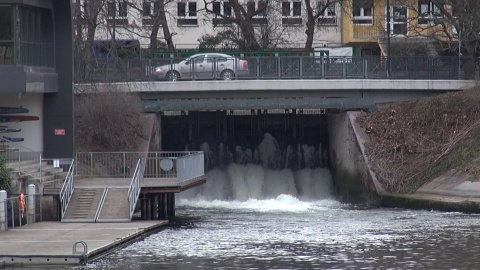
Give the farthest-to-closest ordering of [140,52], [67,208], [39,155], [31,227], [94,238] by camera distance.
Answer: [140,52] < [39,155] < [67,208] < [31,227] < [94,238]

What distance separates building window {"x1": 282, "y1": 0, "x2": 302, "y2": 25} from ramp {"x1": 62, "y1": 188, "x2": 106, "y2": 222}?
41.0m

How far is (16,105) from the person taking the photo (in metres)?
48.9

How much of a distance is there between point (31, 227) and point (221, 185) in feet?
69.6

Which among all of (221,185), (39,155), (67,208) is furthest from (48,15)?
(221,185)

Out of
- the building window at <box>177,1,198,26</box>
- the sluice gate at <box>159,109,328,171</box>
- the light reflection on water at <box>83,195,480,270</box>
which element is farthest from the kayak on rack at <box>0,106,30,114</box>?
the building window at <box>177,1,198,26</box>

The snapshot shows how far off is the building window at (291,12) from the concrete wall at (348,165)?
22.7 m

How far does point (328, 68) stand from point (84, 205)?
20.1 metres

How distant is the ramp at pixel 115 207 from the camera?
41875 mm

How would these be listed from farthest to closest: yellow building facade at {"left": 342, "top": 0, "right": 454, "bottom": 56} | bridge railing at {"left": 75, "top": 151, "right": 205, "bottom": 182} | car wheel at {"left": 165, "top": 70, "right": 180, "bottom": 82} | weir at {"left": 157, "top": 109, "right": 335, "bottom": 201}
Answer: yellow building facade at {"left": 342, "top": 0, "right": 454, "bottom": 56}, weir at {"left": 157, "top": 109, "right": 335, "bottom": 201}, car wheel at {"left": 165, "top": 70, "right": 180, "bottom": 82}, bridge railing at {"left": 75, "top": 151, "right": 205, "bottom": 182}

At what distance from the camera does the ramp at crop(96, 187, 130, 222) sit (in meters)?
41.9

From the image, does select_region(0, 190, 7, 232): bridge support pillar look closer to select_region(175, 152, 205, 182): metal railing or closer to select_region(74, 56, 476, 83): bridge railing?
select_region(175, 152, 205, 182): metal railing

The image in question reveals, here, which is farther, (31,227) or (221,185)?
(221,185)

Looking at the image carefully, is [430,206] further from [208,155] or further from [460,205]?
[208,155]

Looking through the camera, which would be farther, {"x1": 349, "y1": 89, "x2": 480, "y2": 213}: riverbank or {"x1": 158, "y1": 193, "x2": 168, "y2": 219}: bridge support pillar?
{"x1": 349, "y1": 89, "x2": 480, "y2": 213}: riverbank
